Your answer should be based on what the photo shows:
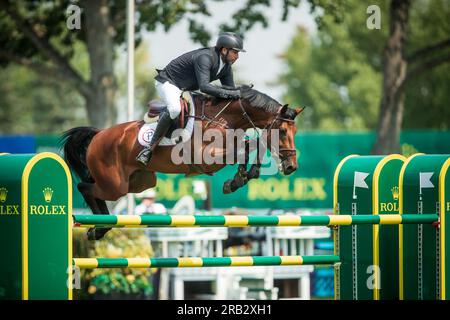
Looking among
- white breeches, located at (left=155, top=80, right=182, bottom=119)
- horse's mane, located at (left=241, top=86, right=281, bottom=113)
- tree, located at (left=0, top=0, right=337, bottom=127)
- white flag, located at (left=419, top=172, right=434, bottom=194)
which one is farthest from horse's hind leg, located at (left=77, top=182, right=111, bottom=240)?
tree, located at (left=0, top=0, right=337, bottom=127)

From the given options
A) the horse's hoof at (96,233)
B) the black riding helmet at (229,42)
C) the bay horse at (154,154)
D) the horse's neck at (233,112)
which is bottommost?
the horse's hoof at (96,233)

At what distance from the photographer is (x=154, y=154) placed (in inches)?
329

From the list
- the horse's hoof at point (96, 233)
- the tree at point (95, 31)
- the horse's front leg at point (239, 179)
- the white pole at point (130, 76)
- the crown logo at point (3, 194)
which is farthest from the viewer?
the tree at point (95, 31)

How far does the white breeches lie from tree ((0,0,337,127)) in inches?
222

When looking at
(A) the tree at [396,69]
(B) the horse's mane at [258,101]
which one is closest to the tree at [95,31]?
(A) the tree at [396,69]

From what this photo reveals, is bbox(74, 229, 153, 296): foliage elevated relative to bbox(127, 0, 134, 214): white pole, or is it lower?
lower

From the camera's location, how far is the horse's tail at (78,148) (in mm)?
8992

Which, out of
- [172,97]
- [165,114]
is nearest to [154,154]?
[165,114]

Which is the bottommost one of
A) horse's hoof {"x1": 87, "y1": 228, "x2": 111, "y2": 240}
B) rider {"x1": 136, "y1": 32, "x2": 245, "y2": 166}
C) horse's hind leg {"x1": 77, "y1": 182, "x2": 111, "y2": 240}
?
horse's hoof {"x1": 87, "y1": 228, "x2": 111, "y2": 240}

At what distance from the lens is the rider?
774cm

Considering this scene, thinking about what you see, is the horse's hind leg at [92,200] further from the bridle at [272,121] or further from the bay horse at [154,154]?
the bridle at [272,121]

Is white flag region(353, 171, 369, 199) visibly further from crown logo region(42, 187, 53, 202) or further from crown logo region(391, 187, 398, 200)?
crown logo region(42, 187, 53, 202)

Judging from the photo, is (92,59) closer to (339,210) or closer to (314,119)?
(339,210)
